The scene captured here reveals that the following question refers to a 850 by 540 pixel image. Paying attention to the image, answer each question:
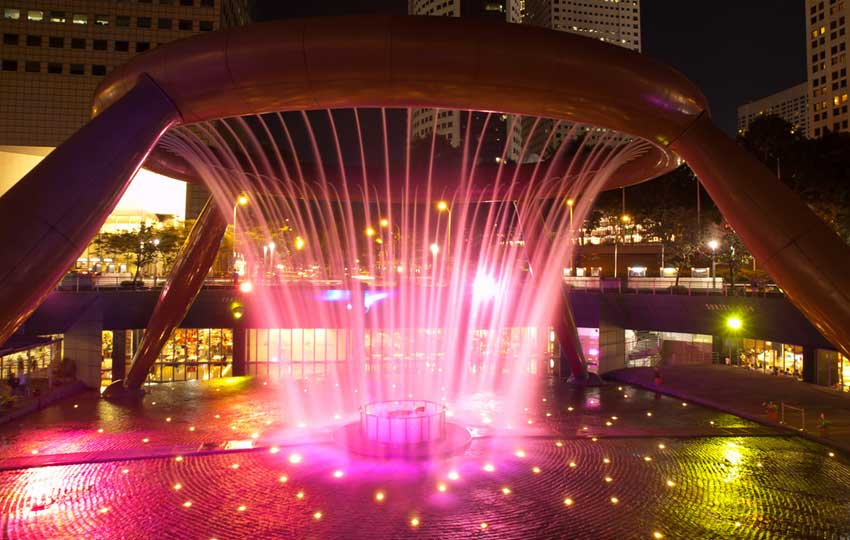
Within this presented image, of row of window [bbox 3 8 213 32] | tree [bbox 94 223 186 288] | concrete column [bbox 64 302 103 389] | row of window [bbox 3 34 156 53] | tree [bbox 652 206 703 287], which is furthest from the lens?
row of window [bbox 3 8 213 32]

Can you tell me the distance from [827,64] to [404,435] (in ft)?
402

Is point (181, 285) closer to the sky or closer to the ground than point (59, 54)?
closer to the ground

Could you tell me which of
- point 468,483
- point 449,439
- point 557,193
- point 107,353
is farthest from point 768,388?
point 107,353

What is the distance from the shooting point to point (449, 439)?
47.8 feet

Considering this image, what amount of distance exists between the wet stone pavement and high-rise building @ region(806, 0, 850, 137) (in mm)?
108154

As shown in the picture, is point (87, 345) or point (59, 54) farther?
point (59, 54)

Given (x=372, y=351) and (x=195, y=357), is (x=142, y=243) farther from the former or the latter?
(x=372, y=351)

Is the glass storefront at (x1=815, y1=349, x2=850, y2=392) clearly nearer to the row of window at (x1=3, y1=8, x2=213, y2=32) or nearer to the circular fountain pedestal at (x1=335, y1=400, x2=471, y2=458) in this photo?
the circular fountain pedestal at (x1=335, y1=400, x2=471, y2=458)

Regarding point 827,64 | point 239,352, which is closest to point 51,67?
point 239,352

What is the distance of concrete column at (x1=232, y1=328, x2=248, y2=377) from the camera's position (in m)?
29.2

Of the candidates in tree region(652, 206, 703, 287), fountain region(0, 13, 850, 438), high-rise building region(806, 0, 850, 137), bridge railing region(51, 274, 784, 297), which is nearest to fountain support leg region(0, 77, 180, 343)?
fountain region(0, 13, 850, 438)

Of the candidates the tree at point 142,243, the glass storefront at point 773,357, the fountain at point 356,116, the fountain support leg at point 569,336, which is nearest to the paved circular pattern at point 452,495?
the fountain at point 356,116

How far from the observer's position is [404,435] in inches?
551

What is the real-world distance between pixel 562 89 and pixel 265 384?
19.3 meters
